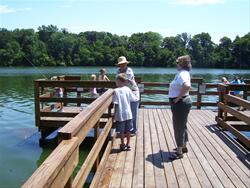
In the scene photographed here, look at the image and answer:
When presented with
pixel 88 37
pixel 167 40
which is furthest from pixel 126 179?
pixel 88 37

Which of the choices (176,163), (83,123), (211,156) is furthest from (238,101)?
(83,123)

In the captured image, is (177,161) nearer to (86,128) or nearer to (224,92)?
(86,128)

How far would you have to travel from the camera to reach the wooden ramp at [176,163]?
4.72 m

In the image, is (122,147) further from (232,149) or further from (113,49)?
(113,49)

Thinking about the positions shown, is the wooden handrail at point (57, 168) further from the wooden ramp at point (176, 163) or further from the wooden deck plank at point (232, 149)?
the wooden deck plank at point (232, 149)

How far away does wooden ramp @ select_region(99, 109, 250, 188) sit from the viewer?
472 centimetres

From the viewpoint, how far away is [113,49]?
115 metres

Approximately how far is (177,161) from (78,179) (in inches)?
105

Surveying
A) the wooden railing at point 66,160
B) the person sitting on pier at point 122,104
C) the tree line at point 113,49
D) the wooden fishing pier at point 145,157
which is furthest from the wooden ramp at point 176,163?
the tree line at point 113,49

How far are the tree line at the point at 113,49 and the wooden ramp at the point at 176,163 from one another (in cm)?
8421

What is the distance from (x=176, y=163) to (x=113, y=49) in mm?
110970

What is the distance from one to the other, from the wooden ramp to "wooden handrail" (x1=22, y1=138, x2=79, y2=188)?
1.89 metres

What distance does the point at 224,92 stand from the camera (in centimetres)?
829

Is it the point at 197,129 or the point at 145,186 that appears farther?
the point at 197,129
